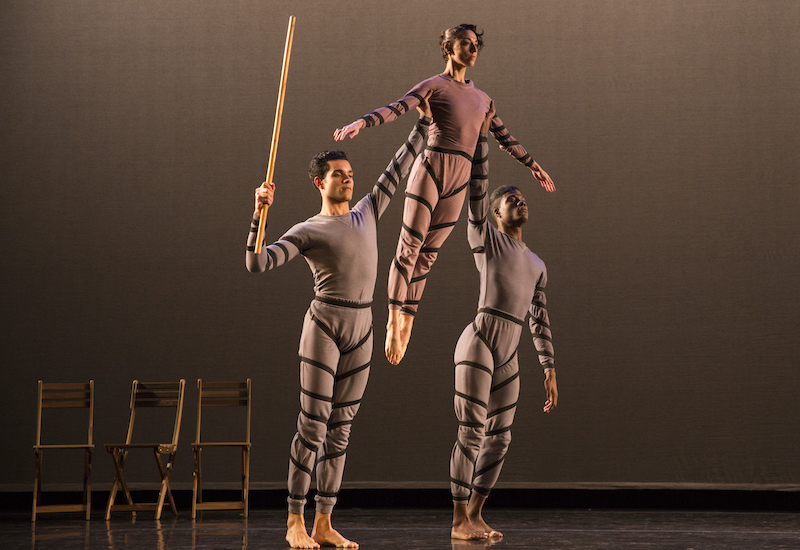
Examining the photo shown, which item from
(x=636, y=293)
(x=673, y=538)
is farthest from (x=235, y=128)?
(x=673, y=538)

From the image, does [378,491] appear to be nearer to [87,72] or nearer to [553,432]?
[553,432]

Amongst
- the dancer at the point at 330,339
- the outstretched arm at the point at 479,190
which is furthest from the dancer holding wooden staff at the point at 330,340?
the outstretched arm at the point at 479,190

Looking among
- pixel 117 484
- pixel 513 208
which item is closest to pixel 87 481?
pixel 117 484

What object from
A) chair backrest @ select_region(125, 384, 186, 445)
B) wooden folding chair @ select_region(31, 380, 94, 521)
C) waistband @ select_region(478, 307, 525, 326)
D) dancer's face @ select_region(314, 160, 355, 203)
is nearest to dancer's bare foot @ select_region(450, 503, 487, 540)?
waistband @ select_region(478, 307, 525, 326)

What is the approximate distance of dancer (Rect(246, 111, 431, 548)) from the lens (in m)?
3.96

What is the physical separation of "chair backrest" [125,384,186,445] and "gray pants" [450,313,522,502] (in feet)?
7.64

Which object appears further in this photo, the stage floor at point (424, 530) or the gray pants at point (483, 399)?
the stage floor at point (424, 530)

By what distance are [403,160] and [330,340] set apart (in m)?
0.91

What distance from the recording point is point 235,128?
6.41m

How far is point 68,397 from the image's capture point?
5.84m

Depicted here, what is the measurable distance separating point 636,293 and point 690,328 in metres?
0.46

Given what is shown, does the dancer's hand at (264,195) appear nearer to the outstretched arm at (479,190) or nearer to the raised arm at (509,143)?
the outstretched arm at (479,190)

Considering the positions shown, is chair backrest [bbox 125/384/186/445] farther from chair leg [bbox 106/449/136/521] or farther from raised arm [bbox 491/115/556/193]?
raised arm [bbox 491/115/556/193]

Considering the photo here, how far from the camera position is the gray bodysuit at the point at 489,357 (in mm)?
4242
